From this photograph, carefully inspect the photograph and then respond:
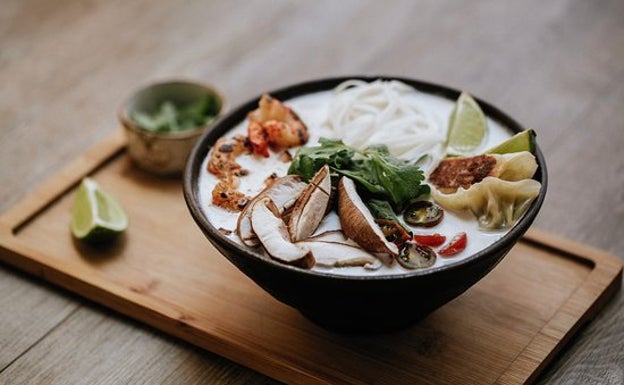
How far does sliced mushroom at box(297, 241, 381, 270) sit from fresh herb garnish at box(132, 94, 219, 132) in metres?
1.36

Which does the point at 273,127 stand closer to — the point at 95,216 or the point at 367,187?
the point at 367,187

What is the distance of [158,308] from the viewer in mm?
2561

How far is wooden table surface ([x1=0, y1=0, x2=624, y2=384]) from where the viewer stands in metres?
2.61

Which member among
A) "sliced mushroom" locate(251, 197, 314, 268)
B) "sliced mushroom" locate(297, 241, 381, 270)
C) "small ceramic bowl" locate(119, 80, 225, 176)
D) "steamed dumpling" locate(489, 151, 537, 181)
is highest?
"steamed dumpling" locate(489, 151, 537, 181)

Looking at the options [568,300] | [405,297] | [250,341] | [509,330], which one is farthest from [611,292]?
[250,341]

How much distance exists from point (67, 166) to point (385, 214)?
5.11 feet

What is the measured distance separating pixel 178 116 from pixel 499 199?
5.20 feet

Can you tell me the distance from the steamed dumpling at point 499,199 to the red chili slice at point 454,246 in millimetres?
89

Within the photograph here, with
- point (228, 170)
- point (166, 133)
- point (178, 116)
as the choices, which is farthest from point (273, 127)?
point (178, 116)

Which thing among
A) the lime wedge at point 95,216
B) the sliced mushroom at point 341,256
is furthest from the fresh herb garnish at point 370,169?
the lime wedge at point 95,216

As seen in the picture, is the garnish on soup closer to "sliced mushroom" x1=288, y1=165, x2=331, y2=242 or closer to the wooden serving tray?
"sliced mushroom" x1=288, y1=165, x2=331, y2=242

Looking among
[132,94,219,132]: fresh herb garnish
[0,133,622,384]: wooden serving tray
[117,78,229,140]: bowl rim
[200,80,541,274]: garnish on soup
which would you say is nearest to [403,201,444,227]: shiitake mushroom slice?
[200,80,541,274]: garnish on soup

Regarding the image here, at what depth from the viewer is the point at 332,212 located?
7.48ft

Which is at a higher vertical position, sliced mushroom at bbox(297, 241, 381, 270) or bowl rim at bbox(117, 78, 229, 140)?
sliced mushroom at bbox(297, 241, 381, 270)
